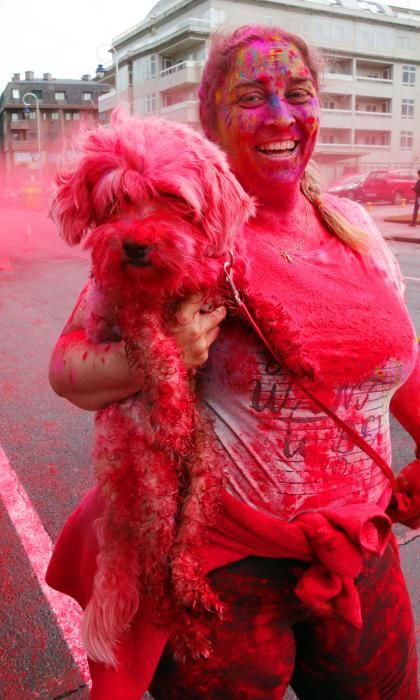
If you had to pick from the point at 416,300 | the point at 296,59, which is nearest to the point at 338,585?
the point at 296,59

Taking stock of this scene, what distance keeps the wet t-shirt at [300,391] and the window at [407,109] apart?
58853mm

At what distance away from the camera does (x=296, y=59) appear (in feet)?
4.78

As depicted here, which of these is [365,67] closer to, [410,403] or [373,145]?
[373,145]

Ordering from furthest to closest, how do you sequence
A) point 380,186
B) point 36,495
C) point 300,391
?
point 380,186 < point 36,495 < point 300,391

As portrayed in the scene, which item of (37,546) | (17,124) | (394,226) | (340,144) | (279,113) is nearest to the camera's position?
(279,113)

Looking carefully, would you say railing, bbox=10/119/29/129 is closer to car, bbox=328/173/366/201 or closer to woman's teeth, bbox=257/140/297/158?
car, bbox=328/173/366/201

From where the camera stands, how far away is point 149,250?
1055 mm

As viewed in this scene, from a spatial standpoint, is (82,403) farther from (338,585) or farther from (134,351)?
(338,585)

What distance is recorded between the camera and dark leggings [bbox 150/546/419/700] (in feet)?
4.24

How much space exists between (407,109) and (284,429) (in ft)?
196

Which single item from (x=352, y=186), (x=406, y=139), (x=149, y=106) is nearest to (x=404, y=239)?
(x=352, y=186)

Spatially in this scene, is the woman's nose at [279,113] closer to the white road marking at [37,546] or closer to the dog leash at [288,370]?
the dog leash at [288,370]

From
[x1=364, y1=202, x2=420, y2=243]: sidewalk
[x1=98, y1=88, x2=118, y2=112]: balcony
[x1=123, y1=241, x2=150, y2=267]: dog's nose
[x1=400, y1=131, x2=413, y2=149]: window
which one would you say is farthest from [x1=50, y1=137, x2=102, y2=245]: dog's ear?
[x1=400, y1=131, x2=413, y2=149]: window

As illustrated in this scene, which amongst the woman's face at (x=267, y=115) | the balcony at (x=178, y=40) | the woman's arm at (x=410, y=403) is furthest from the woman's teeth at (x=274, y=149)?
the balcony at (x=178, y=40)
